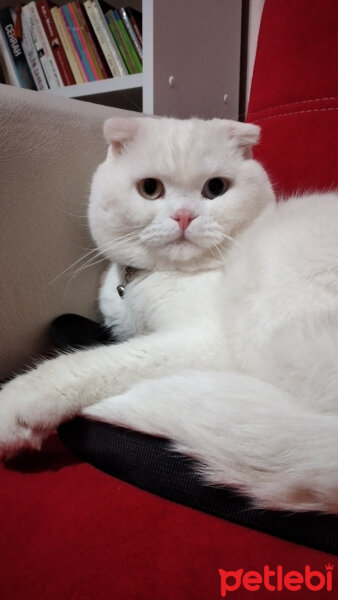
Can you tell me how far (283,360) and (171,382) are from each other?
0.17 metres

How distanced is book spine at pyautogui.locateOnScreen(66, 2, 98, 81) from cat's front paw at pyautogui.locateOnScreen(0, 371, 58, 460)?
4.46 ft

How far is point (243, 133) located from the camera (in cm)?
88

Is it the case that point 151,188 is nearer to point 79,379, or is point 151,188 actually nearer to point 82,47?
point 79,379

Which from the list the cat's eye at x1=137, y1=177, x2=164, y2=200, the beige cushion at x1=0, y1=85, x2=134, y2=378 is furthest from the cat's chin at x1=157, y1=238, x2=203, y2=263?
the beige cushion at x1=0, y1=85, x2=134, y2=378

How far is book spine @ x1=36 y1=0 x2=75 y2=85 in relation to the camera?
156 cm

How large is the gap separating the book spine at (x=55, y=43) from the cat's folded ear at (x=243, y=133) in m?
0.99

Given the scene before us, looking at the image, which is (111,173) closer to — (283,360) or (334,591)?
(283,360)

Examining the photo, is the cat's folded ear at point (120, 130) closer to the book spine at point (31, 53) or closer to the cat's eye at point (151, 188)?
the cat's eye at point (151, 188)

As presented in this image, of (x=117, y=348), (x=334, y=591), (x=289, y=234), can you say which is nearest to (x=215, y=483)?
(x=334, y=591)

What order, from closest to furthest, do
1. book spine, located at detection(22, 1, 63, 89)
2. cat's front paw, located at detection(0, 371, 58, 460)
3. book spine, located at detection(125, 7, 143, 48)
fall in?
cat's front paw, located at detection(0, 371, 58, 460), book spine, located at detection(125, 7, 143, 48), book spine, located at detection(22, 1, 63, 89)

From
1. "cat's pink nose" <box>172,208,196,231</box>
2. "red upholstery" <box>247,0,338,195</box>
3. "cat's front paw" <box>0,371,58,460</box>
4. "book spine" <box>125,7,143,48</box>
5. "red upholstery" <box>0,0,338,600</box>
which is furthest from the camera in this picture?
"book spine" <box>125,7,143,48</box>

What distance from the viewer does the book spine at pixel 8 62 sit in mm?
1666

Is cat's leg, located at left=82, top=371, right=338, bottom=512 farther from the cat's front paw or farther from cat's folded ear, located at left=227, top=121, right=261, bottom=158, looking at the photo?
cat's folded ear, located at left=227, top=121, right=261, bottom=158

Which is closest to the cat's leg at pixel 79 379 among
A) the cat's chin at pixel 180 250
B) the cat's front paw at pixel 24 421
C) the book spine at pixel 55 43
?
the cat's front paw at pixel 24 421
